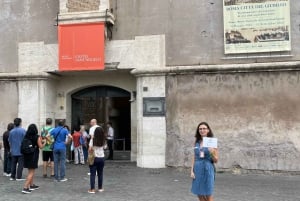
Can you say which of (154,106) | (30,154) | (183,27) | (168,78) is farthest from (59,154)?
(183,27)

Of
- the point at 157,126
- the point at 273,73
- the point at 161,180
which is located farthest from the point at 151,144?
the point at 273,73

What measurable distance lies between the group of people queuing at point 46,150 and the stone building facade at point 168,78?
3.02 metres

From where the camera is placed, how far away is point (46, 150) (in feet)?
43.2

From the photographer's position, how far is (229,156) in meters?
14.2

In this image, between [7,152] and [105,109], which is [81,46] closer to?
[7,152]

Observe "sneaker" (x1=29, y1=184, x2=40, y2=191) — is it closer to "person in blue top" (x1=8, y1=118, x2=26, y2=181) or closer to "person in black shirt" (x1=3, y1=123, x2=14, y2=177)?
"person in blue top" (x1=8, y1=118, x2=26, y2=181)

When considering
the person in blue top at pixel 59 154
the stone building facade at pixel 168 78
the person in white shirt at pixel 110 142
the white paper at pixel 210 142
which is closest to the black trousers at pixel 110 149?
the person in white shirt at pixel 110 142

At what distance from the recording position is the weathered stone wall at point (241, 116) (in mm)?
13633

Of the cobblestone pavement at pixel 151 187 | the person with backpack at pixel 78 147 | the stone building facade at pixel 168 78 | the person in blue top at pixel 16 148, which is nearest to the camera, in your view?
the cobblestone pavement at pixel 151 187

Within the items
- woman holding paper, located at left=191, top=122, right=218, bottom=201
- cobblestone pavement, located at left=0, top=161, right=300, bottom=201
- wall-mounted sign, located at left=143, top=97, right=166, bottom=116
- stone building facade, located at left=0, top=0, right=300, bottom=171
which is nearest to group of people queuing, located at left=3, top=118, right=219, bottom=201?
woman holding paper, located at left=191, top=122, right=218, bottom=201

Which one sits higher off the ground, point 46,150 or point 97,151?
point 97,151

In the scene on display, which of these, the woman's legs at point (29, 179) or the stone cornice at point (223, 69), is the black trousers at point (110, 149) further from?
the woman's legs at point (29, 179)

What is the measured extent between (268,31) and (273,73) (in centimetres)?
137

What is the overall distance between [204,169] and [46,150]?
7.20 m
